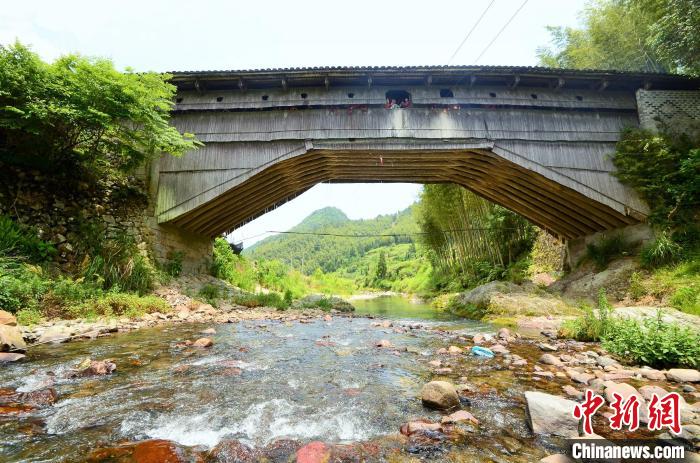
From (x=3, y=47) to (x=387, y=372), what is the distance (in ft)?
35.2

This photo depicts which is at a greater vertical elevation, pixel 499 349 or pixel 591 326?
pixel 591 326

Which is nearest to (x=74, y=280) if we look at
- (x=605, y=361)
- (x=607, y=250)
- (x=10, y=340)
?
(x=10, y=340)

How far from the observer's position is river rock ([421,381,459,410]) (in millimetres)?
2994

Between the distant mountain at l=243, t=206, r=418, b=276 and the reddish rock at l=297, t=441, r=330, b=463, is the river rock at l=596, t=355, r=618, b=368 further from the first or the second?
the distant mountain at l=243, t=206, r=418, b=276

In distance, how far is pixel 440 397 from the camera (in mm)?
3002

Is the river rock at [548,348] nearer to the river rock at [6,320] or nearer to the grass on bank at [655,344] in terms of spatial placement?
the grass on bank at [655,344]

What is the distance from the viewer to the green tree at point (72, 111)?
7582 mm

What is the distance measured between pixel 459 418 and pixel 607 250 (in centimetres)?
1288

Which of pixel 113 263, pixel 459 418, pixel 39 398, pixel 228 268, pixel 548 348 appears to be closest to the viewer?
pixel 459 418

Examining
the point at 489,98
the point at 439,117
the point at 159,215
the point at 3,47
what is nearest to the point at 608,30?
the point at 489,98

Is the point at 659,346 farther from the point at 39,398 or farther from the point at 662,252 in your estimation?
the point at 662,252

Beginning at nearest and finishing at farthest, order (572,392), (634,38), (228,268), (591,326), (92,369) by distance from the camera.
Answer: (572,392), (92,369), (591,326), (634,38), (228,268)

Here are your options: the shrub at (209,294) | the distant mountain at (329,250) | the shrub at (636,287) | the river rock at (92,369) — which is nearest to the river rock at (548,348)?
the shrub at (636,287)

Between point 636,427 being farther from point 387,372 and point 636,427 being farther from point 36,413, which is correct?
point 36,413
